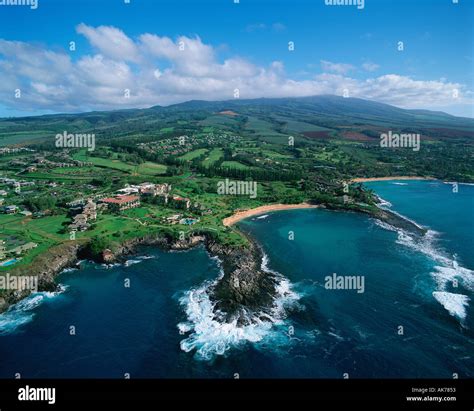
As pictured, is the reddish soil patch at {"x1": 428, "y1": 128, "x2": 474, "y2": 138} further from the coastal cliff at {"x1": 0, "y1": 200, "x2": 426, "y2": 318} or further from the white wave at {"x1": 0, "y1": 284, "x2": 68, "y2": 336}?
the white wave at {"x1": 0, "y1": 284, "x2": 68, "y2": 336}

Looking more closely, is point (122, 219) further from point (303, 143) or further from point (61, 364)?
point (303, 143)

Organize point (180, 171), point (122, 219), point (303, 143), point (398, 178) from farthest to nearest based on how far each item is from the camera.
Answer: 1. point (303, 143)
2. point (398, 178)
3. point (180, 171)
4. point (122, 219)

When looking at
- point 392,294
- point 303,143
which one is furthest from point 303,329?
point 303,143

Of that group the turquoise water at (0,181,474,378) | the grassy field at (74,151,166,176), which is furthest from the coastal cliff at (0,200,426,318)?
the grassy field at (74,151,166,176)

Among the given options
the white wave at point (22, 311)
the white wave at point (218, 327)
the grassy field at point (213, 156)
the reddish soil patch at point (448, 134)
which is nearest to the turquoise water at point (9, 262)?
the white wave at point (22, 311)

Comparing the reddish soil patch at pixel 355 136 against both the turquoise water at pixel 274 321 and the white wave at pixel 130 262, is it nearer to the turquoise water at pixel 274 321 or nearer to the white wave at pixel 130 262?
the turquoise water at pixel 274 321

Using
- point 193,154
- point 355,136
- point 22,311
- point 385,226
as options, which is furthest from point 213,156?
point 22,311
